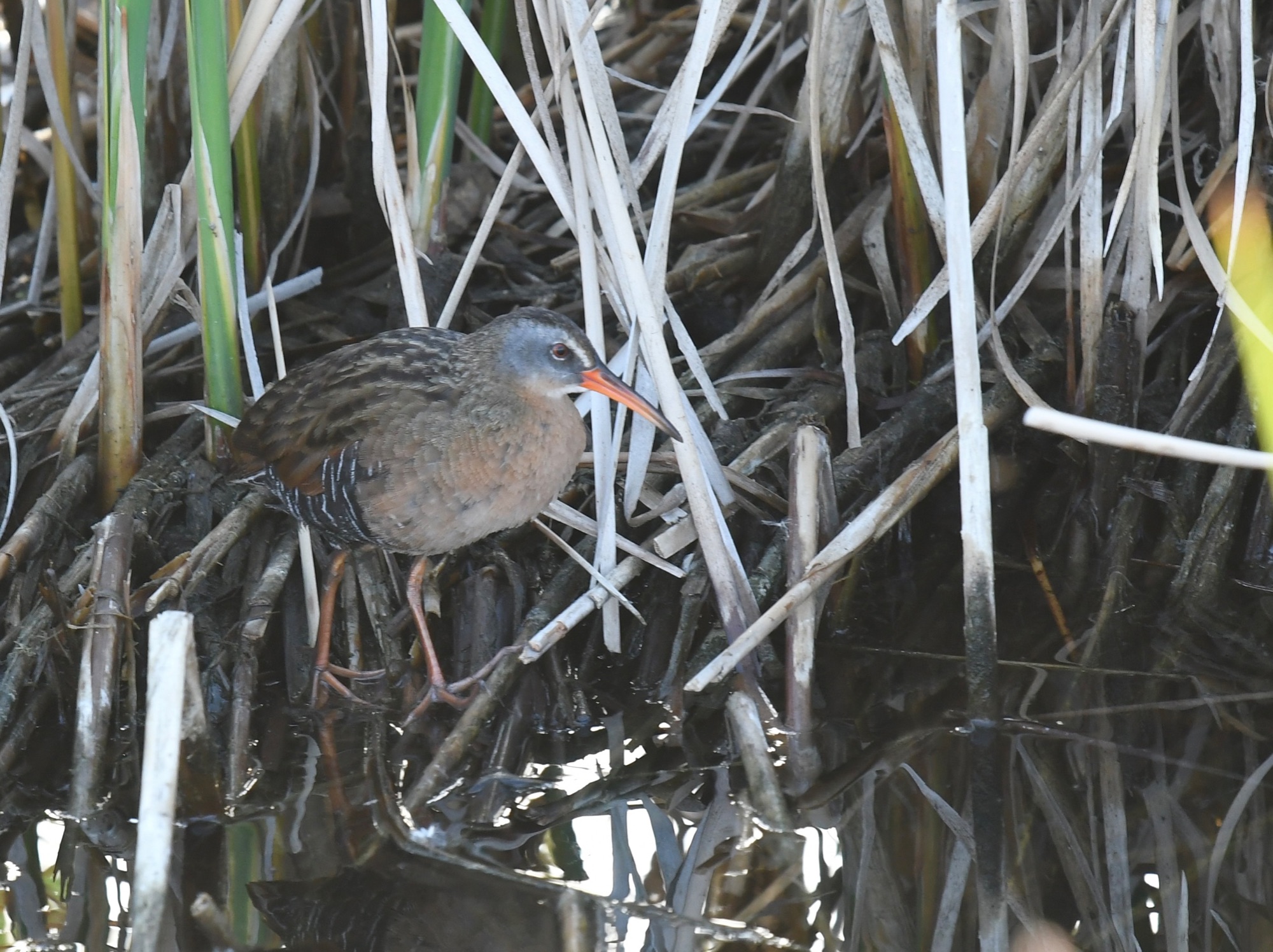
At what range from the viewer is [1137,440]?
2008 millimetres

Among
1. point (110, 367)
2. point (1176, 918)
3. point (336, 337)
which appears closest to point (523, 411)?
point (110, 367)

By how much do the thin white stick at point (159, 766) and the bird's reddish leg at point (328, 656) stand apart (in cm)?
99

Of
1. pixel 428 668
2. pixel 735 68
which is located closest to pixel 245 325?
pixel 428 668

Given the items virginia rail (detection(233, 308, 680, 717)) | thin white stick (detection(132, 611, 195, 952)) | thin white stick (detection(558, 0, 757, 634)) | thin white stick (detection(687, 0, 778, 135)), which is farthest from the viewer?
thin white stick (detection(687, 0, 778, 135))

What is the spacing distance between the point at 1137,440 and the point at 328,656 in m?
1.77

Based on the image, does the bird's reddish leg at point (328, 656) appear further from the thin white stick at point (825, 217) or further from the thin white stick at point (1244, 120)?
the thin white stick at point (1244, 120)

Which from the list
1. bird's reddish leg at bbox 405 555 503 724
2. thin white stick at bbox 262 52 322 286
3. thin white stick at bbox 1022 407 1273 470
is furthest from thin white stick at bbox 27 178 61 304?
thin white stick at bbox 1022 407 1273 470

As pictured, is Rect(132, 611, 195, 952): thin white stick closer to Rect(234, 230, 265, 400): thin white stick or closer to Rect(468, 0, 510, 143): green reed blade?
Rect(234, 230, 265, 400): thin white stick

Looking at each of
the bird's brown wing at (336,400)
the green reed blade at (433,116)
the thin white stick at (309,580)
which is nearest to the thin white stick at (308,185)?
the green reed blade at (433,116)

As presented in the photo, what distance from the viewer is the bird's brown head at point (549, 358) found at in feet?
9.19

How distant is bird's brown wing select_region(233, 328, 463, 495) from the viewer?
284 centimetres

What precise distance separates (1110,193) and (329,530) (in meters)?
2.15

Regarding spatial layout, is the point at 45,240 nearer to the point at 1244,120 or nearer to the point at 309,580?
the point at 309,580

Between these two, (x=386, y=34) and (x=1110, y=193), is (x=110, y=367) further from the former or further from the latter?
(x=1110, y=193)
